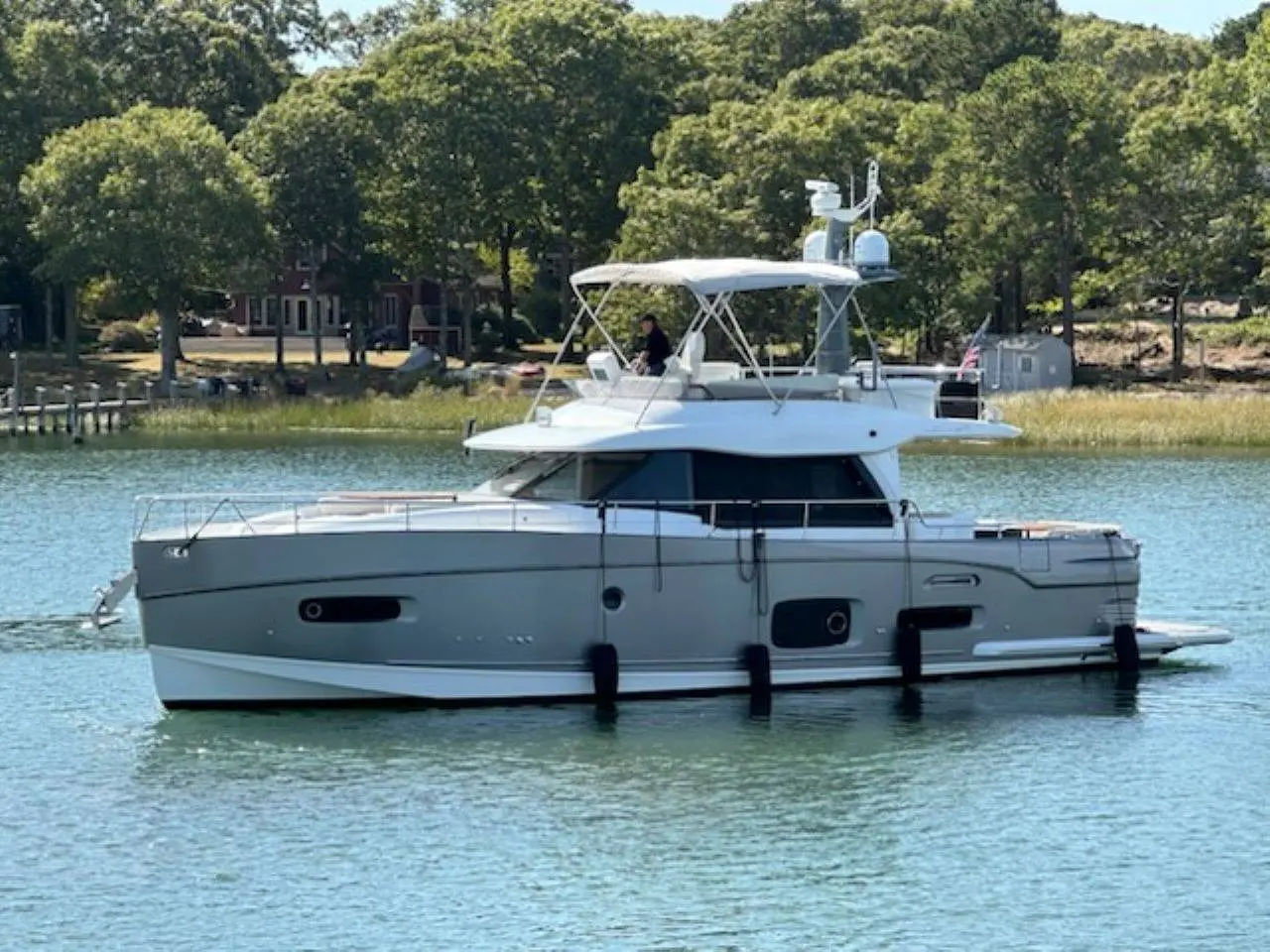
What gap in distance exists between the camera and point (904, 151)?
315 ft

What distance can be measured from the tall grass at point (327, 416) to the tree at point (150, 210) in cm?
1036

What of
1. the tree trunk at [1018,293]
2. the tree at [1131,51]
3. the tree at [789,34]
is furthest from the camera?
the tree at [1131,51]

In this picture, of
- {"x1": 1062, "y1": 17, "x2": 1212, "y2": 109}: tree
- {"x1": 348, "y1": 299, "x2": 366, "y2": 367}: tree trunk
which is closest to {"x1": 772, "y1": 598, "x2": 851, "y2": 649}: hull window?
{"x1": 348, "y1": 299, "x2": 366, "y2": 367}: tree trunk

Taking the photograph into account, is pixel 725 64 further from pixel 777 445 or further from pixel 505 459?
pixel 777 445

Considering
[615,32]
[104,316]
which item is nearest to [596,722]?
[615,32]

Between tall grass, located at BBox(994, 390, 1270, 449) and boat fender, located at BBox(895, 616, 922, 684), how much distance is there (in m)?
40.7

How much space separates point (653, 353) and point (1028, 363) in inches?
2288

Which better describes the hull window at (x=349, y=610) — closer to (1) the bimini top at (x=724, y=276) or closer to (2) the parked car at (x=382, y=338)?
(1) the bimini top at (x=724, y=276)

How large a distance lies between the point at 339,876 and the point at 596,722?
5816 millimetres

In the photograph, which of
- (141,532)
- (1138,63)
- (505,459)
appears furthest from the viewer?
(1138,63)

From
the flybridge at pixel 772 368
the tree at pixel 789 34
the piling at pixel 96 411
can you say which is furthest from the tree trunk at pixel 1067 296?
the flybridge at pixel 772 368

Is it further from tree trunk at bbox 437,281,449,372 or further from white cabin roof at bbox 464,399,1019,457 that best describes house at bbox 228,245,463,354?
white cabin roof at bbox 464,399,1019,457

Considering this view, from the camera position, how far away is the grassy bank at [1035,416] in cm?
7094

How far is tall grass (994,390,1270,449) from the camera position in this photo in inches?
2778
